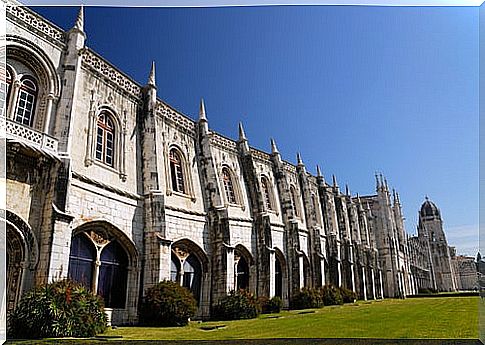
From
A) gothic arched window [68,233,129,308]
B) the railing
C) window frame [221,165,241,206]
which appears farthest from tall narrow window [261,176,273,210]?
the railing

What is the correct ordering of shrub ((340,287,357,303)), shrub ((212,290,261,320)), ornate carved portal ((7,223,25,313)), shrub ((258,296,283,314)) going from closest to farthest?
ornate carved portal ((7,223,25,313)) → shrub ((212,290,261,320)) → shrub ((258,296,283,314)) → shrub ((340,287,357,303))

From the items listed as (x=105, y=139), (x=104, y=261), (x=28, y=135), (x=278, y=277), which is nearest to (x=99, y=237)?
(x=104, y=261)

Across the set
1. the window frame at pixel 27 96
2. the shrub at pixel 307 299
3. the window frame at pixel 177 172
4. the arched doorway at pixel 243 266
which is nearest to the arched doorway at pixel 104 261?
the window frame at pixel 177 172

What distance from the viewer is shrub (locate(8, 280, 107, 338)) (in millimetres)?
7250

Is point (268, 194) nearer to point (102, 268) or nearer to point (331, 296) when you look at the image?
point (331, 296)

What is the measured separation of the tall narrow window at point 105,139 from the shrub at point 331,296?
361 inches

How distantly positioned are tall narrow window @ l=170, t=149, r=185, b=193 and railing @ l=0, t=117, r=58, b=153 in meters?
4.69

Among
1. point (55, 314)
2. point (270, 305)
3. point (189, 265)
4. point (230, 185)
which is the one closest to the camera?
point (55, 314)

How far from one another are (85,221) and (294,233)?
10.1 m

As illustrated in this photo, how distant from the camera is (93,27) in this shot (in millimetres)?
10422

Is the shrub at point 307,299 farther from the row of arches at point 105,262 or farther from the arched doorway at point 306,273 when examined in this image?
the row of arches at point 105,262

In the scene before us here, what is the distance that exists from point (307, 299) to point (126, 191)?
303 inches

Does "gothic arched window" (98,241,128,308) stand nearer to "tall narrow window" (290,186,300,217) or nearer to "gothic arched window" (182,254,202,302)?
"gothic arched window" (182,254,202,302)

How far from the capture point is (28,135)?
28.5ft
